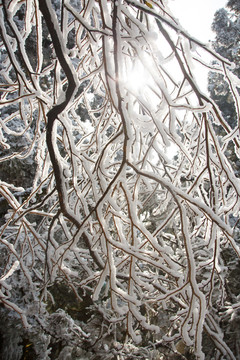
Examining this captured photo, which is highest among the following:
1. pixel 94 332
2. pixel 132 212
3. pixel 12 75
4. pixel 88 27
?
pixel 12 75

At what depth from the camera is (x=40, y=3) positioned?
943 millimetres

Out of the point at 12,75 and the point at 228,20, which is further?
the point at 228,20

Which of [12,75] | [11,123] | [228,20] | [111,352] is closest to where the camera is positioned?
[111,352]

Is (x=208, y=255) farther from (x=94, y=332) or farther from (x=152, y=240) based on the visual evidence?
(x=152, y=240)

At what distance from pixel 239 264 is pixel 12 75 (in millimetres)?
6857

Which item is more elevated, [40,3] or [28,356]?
[40,3]

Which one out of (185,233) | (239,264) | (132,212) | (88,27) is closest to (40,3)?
(88,27)

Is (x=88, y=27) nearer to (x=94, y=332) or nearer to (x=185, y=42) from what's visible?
(x=185, y=42)

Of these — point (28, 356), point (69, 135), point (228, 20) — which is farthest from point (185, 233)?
point (228, 20)

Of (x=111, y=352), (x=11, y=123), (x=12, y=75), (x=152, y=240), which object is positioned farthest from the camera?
(x=12, y=75)

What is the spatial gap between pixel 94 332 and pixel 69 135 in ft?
10.3

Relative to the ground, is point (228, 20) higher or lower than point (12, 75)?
higher

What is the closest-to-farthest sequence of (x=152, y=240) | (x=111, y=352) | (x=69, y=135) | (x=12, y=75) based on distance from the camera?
1. (x=152, y=240)
2. (x=69, y=135)
3. (x=111, y=352)
4. (x=12, y=75)

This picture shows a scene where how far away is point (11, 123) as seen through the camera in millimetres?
5625
